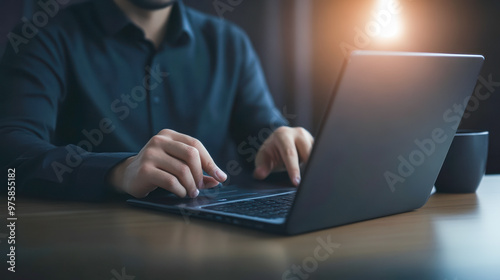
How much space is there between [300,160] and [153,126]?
617 millimetres

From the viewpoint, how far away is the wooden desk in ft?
1.34

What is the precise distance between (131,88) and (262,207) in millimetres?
985

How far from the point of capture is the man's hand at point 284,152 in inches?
37.9

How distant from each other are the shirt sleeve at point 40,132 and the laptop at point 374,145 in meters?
0.19

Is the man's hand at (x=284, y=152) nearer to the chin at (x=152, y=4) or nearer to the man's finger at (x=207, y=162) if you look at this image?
the man's finger at (x=207, y=162)

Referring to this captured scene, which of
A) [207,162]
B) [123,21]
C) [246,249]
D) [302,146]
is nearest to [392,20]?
[302,146]

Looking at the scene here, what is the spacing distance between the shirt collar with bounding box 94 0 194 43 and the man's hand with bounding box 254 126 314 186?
0.65m

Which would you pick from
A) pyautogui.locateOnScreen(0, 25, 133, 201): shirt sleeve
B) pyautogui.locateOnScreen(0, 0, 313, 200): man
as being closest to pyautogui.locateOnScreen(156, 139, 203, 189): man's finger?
pyautogui.locateOnScreen(0, 25, 133, 201): shirt sleeve

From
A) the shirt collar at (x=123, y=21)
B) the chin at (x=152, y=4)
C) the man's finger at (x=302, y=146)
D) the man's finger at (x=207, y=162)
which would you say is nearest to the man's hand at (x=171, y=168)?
the man's finger at (x=207, y=162)

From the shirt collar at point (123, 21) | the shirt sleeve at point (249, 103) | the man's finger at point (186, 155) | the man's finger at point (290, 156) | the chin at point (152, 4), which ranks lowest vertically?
the shirt sleeve at point (249, 103)

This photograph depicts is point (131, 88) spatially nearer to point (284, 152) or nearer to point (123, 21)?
point (123, 21)

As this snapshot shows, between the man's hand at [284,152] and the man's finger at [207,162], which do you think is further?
the man's hand at [284,152]

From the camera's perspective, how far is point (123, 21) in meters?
1.44

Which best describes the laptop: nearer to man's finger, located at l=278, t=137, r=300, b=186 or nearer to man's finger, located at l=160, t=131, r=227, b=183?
man's finger, located at l=160, t=131, r=227, b=183
